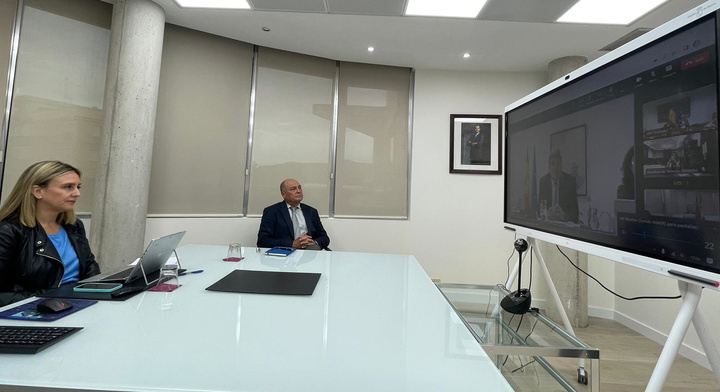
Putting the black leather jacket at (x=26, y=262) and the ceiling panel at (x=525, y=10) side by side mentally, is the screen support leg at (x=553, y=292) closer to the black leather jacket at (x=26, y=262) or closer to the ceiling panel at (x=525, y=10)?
the ceiling panel at (x=525, y=10)

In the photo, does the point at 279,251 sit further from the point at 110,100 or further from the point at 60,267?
the point at 110,100

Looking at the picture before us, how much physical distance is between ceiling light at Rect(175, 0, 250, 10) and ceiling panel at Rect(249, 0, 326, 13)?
0.32ft

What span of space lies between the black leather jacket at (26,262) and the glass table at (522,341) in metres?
1.83

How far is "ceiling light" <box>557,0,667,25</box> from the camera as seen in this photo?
8.54ft

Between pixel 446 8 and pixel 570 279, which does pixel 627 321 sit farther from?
pixel 446 8

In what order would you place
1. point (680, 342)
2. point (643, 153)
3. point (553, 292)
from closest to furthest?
point (680, 342), point (643, 153), point (553, 292)

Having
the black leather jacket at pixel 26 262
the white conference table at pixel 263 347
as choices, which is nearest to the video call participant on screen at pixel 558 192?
the white conference table at pixel 263 347

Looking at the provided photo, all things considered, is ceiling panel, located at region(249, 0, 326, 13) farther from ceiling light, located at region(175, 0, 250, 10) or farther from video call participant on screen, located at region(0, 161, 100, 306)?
video call participant on screen, located at region(0, 161, 100, 306)

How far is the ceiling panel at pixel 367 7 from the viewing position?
2711mm

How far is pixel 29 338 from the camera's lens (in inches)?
29.3

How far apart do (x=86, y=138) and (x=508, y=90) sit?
459 centimetres

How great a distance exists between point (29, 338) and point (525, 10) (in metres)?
3.54

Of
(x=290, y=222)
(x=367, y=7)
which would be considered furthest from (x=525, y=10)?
(x=290, y=222)

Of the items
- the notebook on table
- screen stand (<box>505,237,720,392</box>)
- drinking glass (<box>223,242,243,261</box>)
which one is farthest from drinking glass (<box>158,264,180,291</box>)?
screen stand (<box>505,237,720,392</box>)
